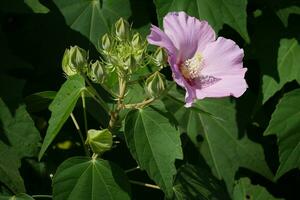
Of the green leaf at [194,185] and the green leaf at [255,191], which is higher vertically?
the green leaf at [194,185]

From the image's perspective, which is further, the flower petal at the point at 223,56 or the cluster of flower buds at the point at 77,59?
the flower petal at the point at 223,56

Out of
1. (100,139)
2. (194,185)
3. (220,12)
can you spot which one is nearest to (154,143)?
(100,139)

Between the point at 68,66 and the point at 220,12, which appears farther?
the point at 220,12

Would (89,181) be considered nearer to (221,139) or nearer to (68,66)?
(68,66)

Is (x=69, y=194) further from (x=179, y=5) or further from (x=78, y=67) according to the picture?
(x=179, y=5)

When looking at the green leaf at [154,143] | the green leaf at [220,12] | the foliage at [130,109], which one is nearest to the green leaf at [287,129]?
the foliage at [130,109]

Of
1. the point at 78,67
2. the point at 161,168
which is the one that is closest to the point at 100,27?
the point at 78,67

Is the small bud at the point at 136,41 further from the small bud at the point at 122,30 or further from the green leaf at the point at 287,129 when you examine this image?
the green leaf at the point at 287,129
